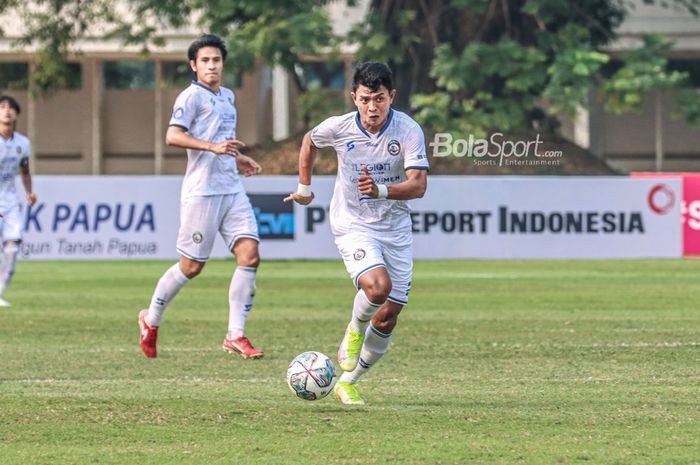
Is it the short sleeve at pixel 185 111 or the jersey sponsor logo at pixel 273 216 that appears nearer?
the short sleeve at pixel 185 111

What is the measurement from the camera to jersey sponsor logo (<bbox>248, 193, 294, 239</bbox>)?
80.6 ft

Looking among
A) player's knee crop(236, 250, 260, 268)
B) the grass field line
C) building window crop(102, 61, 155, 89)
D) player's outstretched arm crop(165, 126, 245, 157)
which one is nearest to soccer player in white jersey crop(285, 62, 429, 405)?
player's outstretched arm crop(165, 126, 245, 157)

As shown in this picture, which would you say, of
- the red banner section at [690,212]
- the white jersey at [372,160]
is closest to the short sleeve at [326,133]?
the white jersey at [372,160]

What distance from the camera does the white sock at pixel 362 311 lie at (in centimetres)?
909

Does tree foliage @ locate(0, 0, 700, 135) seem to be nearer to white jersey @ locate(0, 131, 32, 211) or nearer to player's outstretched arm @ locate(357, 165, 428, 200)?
white jersey @ locate(0, 131, 32, 211)

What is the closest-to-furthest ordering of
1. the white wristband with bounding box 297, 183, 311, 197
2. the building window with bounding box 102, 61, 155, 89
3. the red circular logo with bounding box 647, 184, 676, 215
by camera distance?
1. the white wristband with bounding box 297, 183, 311, 197
2. the red circular logo with bounding box 647, 184, 676, 215
3. the building window with bounding box 102, 61, 155, 89

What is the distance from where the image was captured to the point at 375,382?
1023cm

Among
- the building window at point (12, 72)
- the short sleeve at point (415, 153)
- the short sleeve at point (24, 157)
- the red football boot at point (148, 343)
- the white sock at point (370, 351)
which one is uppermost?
the short sleeve at point (415, 153)

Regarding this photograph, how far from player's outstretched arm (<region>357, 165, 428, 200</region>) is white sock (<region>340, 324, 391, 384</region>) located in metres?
0.86

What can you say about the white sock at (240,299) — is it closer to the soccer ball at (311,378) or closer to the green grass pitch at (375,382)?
the green grass pitch at (375,382)

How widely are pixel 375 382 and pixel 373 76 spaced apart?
88.5 inches

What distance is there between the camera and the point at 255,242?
1181 centimetres

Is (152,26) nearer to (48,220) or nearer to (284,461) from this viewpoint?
(48,220)

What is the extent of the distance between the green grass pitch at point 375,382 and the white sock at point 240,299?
0.29 metres
